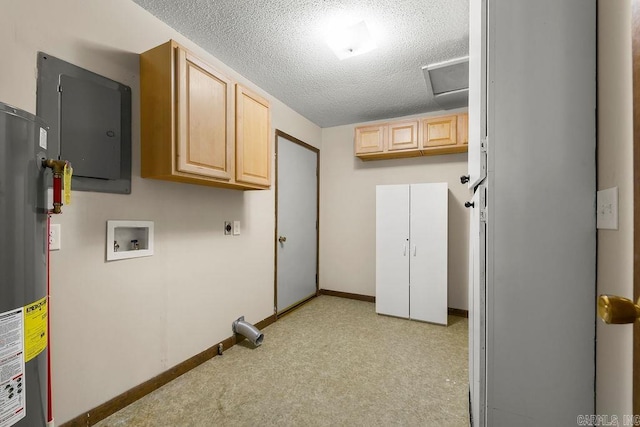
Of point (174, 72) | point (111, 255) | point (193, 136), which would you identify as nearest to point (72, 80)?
point (174, 72)

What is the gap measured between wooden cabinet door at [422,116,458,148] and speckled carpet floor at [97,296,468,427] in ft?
7.01

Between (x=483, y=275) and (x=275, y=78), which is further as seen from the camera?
(x=275, y=78)

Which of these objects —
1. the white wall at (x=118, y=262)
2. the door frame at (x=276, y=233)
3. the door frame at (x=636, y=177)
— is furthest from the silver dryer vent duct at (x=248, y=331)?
the door frame at (x=636, y=177)

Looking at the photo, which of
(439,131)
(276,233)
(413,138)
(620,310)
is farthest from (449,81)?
(620,310)

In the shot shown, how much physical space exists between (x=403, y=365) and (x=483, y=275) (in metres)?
1.65

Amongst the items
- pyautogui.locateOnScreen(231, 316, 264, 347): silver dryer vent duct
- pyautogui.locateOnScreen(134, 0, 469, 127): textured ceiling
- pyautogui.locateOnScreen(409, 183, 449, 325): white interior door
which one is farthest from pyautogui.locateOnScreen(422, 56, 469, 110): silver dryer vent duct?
pyautogui.locateOnScreen(231, 316, 264, 347): silver dryer vent duct

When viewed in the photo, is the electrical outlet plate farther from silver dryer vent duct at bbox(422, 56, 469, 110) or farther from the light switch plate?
silver dryer vent duct at bbox(422, 56, 469, 110)

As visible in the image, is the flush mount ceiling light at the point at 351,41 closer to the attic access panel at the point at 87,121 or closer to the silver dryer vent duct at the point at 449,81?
the silver dryer vent duct at the point at 449,81

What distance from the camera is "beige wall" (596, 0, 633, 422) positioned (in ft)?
2.15

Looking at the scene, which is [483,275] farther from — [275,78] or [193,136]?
[275,78]

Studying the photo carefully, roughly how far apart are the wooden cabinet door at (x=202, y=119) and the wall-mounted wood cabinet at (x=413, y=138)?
6.68 feet

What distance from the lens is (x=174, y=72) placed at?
1704mm

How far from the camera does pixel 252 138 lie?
2.34m

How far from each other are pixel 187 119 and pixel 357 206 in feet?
9.06
